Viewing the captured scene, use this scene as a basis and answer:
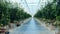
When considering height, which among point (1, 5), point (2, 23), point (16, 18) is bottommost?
point (16, 18)

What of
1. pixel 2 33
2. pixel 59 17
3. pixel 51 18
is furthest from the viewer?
pixel 51 18

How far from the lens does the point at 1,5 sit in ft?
69.0

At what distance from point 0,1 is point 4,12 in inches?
40.6

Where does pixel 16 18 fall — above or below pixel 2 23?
below

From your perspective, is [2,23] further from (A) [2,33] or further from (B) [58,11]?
(B) [58,11]

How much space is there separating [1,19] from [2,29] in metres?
1.29

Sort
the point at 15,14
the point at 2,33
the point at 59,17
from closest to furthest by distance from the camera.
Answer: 1. the point at 2,33
2. the point at 59,17
3. the point at 15,14

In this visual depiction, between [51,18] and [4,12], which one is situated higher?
[4,12]

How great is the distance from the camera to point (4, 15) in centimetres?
2198

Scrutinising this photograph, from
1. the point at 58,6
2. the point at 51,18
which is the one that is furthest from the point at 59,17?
the point at 51,18

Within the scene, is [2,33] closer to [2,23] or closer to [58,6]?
[2,23]

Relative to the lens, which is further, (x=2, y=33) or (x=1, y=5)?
(x=1, y=5)

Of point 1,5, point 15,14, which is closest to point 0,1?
point 1,5

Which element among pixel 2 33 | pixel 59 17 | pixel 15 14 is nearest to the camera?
pixel 2 33
